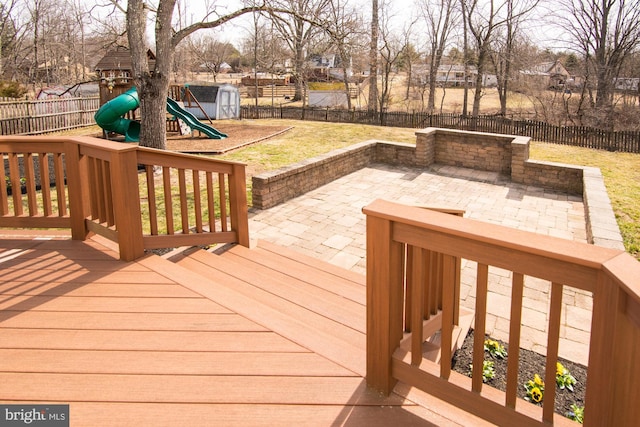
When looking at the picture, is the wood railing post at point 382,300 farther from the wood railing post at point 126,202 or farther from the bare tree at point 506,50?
the bare tree at point 506,50

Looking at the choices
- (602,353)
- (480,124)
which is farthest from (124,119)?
(602,353)

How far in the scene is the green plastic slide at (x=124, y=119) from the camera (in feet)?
40.1

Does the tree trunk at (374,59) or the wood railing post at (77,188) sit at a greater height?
the tree trunk at (374,59)

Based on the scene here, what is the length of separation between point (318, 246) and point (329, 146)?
686cm

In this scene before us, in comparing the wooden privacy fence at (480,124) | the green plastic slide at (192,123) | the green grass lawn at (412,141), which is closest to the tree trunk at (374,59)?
the wooden privacy fence at (480,124)

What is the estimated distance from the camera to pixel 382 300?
194 cm

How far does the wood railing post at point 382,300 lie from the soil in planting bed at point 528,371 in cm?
104

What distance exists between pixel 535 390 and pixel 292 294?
5.41 ft

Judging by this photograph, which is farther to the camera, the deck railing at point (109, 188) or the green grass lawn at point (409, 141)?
the green grass lawn at point (409, 141)

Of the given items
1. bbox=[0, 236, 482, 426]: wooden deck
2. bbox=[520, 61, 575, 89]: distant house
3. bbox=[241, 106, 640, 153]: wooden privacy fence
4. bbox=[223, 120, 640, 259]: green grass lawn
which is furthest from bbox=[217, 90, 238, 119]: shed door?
bbox=[0, 236, 482, 426]: wooden deck

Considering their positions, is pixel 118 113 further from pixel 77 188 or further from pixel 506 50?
pixel 506 50

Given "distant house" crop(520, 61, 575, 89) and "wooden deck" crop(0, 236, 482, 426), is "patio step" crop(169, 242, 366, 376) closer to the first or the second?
"wooden deck" crop(0, 236, 482, 426)
